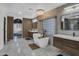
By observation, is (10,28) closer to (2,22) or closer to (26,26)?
(2,22)

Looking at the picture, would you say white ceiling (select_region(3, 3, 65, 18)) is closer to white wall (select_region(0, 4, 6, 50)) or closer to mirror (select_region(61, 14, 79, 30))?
white wall (select_region(0, 4, 6, 50))

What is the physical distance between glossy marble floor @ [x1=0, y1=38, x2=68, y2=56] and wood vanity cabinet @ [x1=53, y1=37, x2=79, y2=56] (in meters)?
0.14

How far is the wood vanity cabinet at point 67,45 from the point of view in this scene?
285 centimetres

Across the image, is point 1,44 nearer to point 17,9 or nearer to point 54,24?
point 17,9

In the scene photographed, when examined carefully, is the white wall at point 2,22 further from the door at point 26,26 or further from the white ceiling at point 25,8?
the door at point 26,26

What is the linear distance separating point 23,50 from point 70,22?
58.4 inches

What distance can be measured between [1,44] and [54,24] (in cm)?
156

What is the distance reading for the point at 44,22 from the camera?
334cm

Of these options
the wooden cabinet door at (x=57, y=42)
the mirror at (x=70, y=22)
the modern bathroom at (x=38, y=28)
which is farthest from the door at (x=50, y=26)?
the mirror at (x=70, y=22)

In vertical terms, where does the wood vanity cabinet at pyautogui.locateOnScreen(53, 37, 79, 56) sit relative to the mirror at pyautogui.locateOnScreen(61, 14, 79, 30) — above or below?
below

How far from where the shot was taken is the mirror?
3.03 metres

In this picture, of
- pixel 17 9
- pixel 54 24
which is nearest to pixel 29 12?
pixel 17 9

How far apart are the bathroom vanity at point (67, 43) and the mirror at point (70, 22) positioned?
26 centimetres

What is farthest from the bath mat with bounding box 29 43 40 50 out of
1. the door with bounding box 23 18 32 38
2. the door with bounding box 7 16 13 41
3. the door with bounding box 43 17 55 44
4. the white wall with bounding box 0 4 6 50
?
the white wall with bounding box 0 4 6 50
